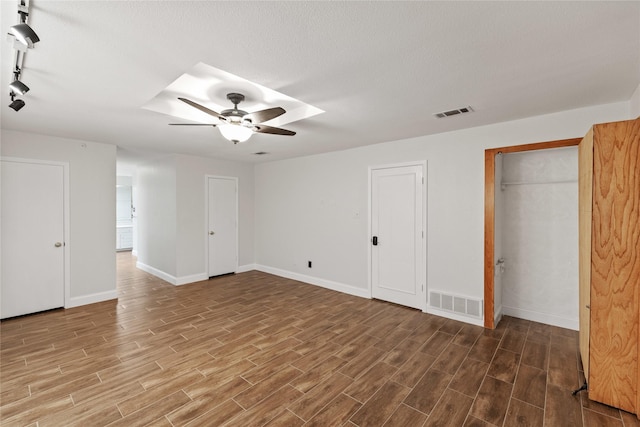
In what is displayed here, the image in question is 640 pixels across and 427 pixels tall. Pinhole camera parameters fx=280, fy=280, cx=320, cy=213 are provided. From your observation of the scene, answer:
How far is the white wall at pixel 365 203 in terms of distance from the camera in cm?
342

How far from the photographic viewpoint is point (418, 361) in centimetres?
281

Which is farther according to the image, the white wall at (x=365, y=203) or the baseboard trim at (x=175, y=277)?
the baseboard trim at (x=175, y=277)

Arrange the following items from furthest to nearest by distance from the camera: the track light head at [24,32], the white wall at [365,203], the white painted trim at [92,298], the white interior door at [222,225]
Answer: the white interior door at [222,225] < the white painted trim at [92,298] < the white wall at [365,203] < the track light head at [24,32]

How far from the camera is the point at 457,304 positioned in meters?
3.80

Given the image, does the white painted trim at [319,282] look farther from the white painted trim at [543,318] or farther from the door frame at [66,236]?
the door frame at [66,236]

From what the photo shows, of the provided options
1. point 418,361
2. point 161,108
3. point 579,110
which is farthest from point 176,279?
point 579,110

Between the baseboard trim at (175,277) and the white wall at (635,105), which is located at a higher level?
the white wall at (635,105)

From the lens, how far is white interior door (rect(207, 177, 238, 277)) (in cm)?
601

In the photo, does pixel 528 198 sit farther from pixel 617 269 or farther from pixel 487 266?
pixel 617 269

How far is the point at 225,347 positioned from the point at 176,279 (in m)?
2.95

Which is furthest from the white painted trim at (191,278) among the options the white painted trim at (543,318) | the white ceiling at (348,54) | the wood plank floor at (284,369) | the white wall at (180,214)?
the white painted trim at (543,318)

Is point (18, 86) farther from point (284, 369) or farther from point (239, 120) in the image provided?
point (284, 369)

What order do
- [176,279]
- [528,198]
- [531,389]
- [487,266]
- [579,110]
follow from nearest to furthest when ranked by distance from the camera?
1. [531,389]
2. [579,110]
3. [487,266]
4. [528,198]
5. [176,279]

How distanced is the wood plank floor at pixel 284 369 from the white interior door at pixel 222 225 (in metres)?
1.89
